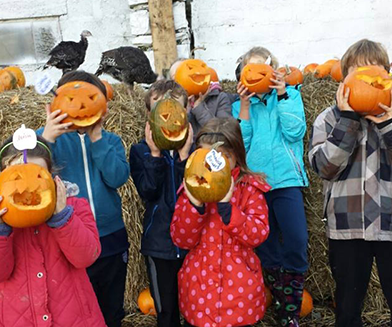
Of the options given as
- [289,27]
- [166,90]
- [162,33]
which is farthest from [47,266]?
[289,27]

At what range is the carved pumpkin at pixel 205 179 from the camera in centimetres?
225

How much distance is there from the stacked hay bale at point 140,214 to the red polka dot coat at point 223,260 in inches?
44.4

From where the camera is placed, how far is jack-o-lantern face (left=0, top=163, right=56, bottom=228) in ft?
6.12

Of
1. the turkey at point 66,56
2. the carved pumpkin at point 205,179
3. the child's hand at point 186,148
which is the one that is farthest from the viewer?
the turkey at point 66,56

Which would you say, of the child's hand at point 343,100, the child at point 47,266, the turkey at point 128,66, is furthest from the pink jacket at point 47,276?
the turkey at point 128,66

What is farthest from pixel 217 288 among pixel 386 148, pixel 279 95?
pixel 279 95

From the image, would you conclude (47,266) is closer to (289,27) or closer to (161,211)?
(161,211)

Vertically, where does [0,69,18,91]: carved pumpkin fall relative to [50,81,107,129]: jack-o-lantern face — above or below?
above

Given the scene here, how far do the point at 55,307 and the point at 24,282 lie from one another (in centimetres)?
17

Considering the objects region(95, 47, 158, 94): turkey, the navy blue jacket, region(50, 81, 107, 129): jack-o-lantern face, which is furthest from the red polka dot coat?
region(95, 47, 158, 94): turkey

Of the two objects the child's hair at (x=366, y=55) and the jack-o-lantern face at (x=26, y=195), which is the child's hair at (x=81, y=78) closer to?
the jack-o-lantern face at (x=26, y=195)

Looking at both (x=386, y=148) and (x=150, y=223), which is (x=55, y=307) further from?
(x=386, y=148)

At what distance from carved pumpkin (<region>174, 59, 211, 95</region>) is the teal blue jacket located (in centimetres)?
44

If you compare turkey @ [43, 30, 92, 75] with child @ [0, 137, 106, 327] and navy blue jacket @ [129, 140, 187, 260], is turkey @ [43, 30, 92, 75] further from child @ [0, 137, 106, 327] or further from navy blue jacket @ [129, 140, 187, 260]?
child @ [0, 137, 106, 327]
